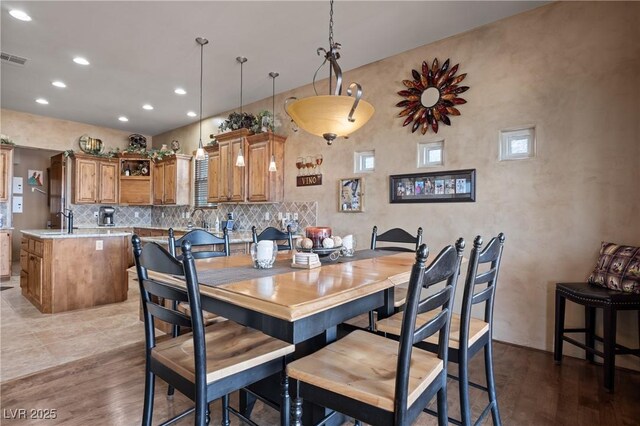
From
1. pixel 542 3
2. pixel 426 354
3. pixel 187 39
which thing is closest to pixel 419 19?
pixel 542 3

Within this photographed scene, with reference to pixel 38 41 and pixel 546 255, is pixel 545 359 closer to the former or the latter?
pixel 546 255

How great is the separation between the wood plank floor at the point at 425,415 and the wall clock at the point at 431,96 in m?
2.27

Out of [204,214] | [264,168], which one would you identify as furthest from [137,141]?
[264,168]

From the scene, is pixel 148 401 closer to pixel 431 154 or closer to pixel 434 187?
pixel 434 187

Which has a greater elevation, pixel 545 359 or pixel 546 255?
pixel 546 255

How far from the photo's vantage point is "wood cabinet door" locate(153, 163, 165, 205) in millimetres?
6516

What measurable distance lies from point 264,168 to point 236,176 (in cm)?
58

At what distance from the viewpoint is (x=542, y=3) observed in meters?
2.81

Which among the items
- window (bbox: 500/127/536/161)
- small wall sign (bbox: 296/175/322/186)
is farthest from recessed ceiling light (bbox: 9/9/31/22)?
window (bbox: 500/127/536/161)

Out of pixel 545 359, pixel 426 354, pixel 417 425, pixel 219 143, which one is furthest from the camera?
pixel 219 143

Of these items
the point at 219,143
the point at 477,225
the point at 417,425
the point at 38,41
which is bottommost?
the point at 417,425

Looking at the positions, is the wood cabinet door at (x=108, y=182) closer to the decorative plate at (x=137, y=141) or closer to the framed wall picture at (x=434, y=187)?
the decorative plate at (x=137, y=141)

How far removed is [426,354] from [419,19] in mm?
2902

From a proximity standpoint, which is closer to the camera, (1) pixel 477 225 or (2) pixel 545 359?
(2) pixel 545 359
